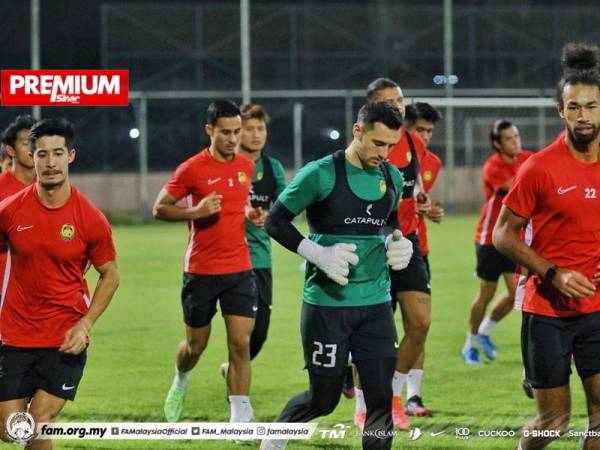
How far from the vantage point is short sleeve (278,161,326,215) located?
657 cm

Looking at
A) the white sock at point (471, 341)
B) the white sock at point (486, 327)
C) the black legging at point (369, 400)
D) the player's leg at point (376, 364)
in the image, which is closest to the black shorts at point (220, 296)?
the black legging at point (369, 400)

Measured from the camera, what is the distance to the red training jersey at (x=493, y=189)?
38.3 feet

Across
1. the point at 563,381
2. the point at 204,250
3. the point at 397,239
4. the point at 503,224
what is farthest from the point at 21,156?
the point at 563,381

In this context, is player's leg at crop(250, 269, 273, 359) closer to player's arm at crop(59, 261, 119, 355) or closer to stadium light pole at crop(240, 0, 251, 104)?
player's arm at crop(59, 261, 119, 355)

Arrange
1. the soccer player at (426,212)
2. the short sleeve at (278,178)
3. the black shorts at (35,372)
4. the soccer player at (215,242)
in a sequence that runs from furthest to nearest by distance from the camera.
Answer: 1. the short sleeve at (278,178)
2. the soccer player at (426,212)
3. the soccer player at (215,242)
4. the black shorts at (35,372)

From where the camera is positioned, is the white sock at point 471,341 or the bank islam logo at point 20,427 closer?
the bank islam logo at point 20,427

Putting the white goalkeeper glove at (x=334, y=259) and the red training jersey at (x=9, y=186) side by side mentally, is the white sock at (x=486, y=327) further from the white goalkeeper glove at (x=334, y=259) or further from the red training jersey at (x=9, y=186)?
the white goalkeeper glove at (x=334, y=259)

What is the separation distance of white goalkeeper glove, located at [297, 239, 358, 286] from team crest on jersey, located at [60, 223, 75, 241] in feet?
4.08

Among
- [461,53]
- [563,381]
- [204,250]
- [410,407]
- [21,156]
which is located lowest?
[410,407]

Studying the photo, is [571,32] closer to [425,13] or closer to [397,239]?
[425,13]

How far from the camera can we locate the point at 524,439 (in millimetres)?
6359

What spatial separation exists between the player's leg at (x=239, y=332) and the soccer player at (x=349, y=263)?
1649 millimetres

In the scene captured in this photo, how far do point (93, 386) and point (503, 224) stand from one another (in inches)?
197

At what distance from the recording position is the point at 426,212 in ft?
29.3
